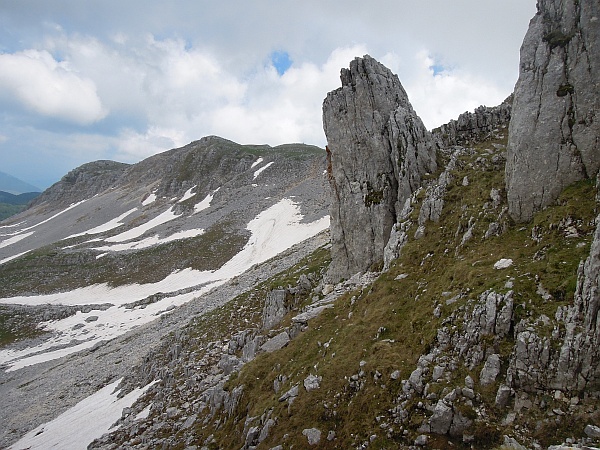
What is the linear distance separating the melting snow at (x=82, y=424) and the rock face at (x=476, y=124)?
3540 cm

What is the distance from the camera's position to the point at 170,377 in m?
29.8

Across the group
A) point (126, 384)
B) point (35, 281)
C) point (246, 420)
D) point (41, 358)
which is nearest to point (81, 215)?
point (35, 281)

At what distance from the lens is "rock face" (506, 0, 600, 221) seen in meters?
17.1

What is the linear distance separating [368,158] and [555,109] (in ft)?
47.3

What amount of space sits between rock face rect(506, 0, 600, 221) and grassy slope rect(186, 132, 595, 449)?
1.12 m

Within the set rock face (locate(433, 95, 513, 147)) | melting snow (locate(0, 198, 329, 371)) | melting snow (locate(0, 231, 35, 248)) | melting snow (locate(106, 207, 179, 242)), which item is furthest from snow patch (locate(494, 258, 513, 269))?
melting snow (locate(0, 231, 35, 248))

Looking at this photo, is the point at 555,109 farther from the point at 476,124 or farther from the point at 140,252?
the point at 140,252

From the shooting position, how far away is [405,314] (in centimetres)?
1728

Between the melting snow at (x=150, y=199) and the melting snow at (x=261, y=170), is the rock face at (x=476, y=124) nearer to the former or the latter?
the melting snow at (x=261, y=170)

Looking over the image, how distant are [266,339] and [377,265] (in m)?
10.1

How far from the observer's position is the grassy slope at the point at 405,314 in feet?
43.6

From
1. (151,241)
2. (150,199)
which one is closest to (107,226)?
(150,199)

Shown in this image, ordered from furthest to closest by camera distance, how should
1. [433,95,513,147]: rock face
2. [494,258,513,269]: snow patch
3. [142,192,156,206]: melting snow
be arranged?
[142,192,156,206]: melting snow → [433,95,513,147]: rock face → [494,258,513,269]: snow patch

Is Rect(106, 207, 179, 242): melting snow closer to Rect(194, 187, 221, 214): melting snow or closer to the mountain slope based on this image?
the mountain slope
